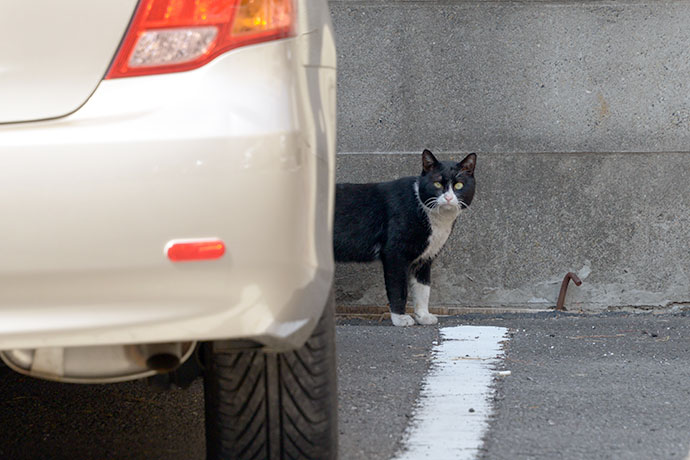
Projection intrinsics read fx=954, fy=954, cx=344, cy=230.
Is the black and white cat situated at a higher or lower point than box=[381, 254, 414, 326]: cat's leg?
higher

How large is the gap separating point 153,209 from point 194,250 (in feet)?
0.31

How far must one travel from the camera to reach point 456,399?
3.14 metres

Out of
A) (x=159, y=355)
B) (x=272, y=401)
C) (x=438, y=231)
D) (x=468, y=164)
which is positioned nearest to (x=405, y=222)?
(x=438, y=231)

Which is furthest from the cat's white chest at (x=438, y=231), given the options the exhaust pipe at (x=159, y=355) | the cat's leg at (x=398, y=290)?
the exhaust pipe at (x=159, y=355)

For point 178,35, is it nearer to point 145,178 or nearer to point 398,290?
point 145,178

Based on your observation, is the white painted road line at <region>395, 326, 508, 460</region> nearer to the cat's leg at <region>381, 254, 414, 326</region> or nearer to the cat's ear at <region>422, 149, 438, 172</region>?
the cat's leg at <region>381, 254, 414, 326</region>

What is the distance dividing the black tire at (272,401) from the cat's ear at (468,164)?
323 centimetres

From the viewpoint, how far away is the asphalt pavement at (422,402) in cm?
260

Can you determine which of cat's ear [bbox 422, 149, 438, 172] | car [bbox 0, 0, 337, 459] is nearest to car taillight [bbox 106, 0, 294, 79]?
car [bbox 0, 0, 337, 459]

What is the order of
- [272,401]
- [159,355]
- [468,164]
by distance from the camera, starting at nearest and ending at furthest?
[159,355] → [272,401] → [468,164]

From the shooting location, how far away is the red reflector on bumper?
5.18ft

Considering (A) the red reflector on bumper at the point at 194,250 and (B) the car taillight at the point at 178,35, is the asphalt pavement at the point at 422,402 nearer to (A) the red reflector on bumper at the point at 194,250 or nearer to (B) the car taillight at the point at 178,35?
(A) the red reflector on bumper at the point at 194,250

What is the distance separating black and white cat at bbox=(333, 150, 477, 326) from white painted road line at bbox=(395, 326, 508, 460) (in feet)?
2.76

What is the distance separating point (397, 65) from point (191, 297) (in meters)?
3.83
